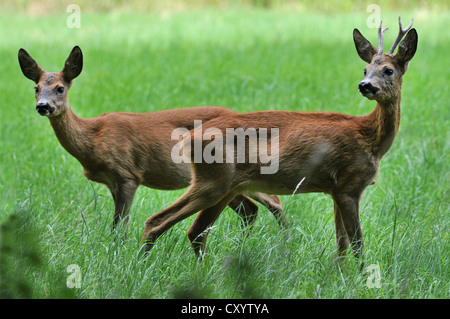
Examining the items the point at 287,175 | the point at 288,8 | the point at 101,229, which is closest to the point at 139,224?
the point at 101,229

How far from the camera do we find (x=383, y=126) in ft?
14.9

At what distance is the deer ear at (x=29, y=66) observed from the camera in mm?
5293

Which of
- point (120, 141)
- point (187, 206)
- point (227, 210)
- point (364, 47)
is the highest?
point (364, 47)

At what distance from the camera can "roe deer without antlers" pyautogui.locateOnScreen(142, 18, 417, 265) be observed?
4.50 m

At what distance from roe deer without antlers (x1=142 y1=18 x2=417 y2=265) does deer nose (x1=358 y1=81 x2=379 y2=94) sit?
0.17m

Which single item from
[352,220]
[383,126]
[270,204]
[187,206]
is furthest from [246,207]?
[383,126]

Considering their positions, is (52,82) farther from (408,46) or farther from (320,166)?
(408,46)

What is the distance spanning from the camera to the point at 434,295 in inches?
158

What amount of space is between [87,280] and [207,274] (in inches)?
27.0

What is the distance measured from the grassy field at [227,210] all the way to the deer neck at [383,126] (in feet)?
1.59

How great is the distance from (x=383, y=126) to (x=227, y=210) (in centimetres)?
170

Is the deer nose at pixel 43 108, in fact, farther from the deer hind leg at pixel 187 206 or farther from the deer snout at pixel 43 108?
the deer hind leg at pixel 187 206
